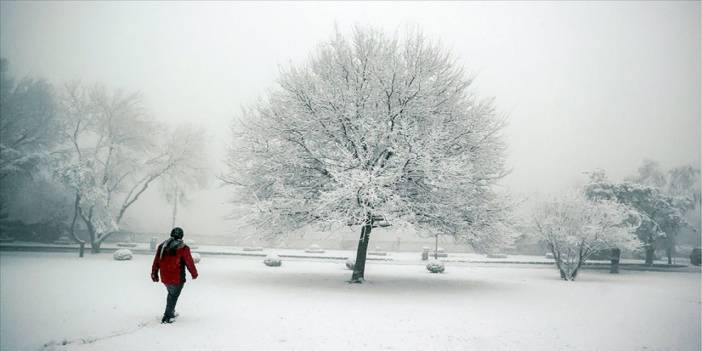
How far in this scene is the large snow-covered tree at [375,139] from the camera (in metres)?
15.7

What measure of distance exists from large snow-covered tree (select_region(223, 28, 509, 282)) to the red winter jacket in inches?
265

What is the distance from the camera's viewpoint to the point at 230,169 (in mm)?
18656

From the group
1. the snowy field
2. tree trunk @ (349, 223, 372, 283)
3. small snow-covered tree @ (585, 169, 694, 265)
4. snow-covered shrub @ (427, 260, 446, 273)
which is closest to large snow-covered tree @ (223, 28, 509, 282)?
tree trunk @ (349, 223, 372, 283)

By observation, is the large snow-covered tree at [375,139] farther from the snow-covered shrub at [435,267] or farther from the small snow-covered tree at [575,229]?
the small snow-covered tree at [575,229]

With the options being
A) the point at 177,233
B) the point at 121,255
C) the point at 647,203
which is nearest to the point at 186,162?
the point at 121,255

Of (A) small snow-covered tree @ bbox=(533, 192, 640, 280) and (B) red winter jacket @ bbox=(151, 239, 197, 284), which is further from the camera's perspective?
(A) small snow-covered tree @ bbox=(533, 192, 640, 280)

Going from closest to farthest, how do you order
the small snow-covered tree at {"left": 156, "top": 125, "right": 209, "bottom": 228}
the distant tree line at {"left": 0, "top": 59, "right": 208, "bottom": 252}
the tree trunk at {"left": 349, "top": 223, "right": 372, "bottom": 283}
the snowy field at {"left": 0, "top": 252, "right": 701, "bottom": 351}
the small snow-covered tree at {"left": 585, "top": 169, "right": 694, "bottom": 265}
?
1. the snowy field at {"left": 0, "top": 252, "right": 701, "bottom": 351}
2. the tree trunk at {"left": 349, "top": 223, "right": 372, "bottom": 283}
3. the distant tree line at {"left": 0, "top": 59, "right": 208, "bottom": 252}
4. the small snow-covered tree at {"left": 156, "top": 125, "right": 209, "bottom": 228}
5. the small snow-covered tree at {"left": 585, "top": 169, "right": 694, "bottom": 265}

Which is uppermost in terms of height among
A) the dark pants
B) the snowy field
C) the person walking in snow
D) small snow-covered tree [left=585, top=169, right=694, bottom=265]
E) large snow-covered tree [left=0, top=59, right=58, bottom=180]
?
large snow-covered tree [left=0, top=59, right=58, bottom=180]

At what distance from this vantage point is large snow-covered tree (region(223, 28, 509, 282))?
15.7 metres

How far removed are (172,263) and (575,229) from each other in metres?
24.0

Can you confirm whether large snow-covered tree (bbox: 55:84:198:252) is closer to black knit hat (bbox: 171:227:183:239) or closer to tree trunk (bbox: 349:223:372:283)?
tree trunk (bbox: 349:223:372:283)

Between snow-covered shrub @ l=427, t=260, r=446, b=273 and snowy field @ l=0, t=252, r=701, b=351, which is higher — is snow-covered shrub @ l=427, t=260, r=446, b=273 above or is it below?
below

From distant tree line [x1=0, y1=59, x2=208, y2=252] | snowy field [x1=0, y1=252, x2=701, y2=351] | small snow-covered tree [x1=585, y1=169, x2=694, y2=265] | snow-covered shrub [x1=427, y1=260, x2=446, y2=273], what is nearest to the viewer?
snowy field [x1=0, y1=252, x2=701, y2=351]

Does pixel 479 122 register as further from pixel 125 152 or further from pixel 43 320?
pixel 125 152
